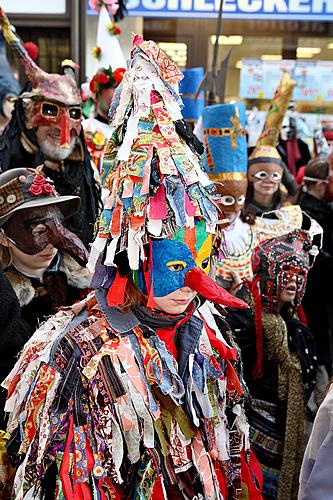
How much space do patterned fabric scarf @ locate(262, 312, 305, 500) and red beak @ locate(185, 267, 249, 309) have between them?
74cm

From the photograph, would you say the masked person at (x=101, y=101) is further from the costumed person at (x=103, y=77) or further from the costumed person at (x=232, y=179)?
the costumed person at (x=232, y=179)

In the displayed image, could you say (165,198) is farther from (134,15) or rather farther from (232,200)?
(134,15)

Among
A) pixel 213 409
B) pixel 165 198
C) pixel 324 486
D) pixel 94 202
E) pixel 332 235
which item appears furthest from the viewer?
pixel 332 235

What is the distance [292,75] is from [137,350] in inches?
204

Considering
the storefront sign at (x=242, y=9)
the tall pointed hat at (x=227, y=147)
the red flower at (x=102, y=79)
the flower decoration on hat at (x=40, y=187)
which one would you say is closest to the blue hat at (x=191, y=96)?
the red flower at (x=102, y=79)

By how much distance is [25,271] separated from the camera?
7.02 feet

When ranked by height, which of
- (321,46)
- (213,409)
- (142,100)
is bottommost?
(213,409)

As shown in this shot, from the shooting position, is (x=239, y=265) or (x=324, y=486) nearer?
(x=324, y=486)

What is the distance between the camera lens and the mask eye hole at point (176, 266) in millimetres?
1511

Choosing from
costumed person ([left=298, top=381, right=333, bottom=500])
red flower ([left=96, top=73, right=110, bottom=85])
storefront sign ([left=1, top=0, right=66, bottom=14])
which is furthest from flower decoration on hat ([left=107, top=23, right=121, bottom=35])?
costumed person ([left=298, top=381, right=333, bottom=500])

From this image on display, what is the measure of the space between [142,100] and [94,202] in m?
1.45

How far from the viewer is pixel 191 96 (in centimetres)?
400

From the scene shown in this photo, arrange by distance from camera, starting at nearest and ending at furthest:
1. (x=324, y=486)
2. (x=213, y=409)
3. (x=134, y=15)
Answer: (x=324, y=486) → (x=213, y=409) → (x=134, y=15)

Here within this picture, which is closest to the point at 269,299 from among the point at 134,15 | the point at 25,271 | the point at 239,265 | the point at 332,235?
the point at 239,265
